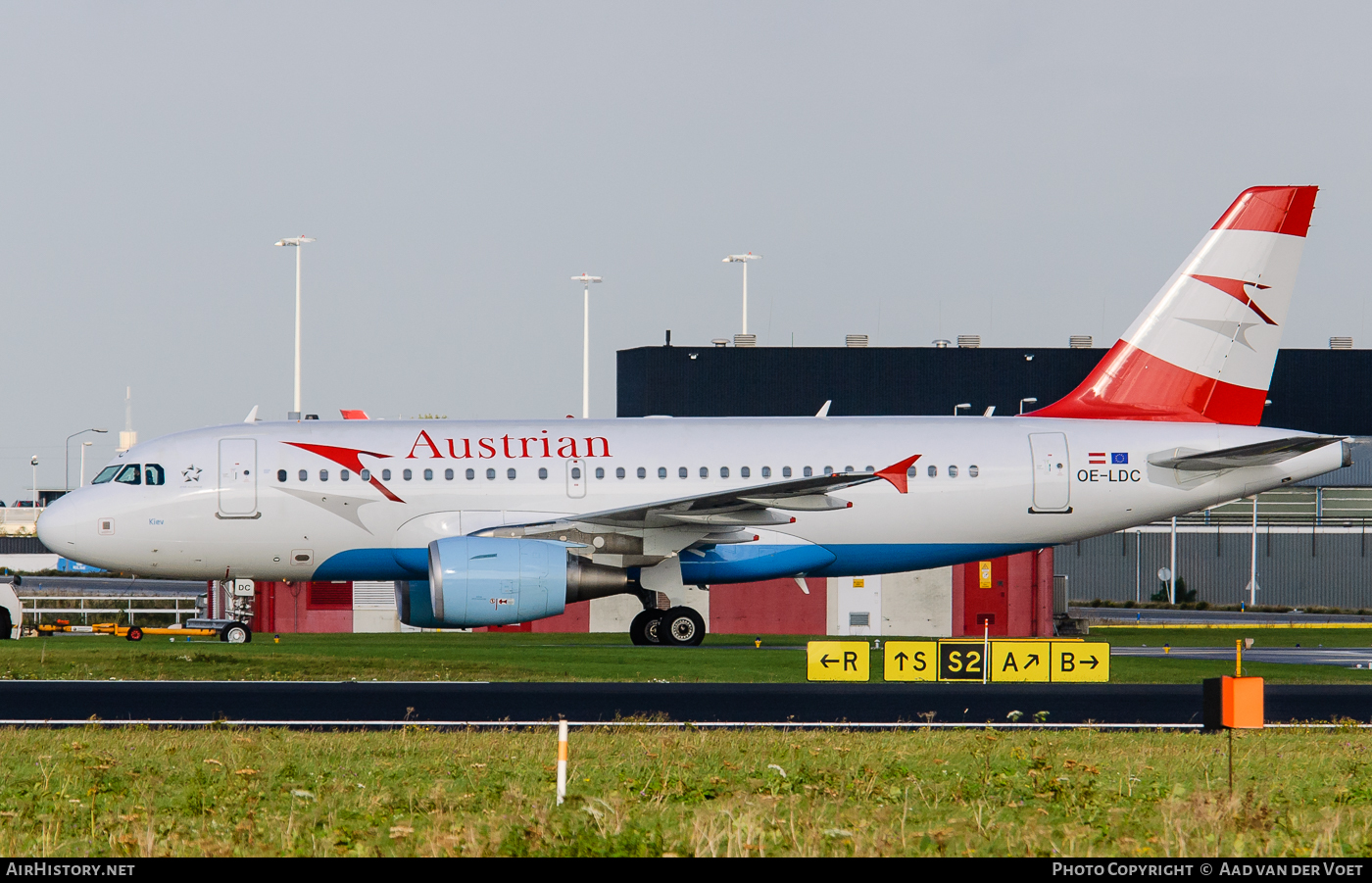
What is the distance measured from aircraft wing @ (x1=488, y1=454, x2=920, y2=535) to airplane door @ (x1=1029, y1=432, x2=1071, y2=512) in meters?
2.96

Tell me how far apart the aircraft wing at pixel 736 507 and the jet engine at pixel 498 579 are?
1.05 m

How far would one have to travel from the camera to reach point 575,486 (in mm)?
27297

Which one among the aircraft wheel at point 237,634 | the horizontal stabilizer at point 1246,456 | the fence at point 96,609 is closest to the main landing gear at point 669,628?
the horizontal stabilizer at point 1246,456

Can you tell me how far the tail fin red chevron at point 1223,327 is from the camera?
1140 inches

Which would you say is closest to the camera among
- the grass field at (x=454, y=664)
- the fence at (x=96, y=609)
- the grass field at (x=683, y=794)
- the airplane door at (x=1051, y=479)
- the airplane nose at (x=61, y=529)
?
the grass field at (x=683, y=794)

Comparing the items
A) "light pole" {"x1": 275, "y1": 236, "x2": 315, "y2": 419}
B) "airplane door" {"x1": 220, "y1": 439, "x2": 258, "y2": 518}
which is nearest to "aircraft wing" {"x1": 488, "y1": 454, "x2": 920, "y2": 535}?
"airplane door" {"x1": 220, "y1": 439, "x2": 258, "y2": 518}

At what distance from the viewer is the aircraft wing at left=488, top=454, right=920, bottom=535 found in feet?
81.1

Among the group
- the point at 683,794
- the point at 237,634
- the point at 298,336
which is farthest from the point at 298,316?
the point at 683,794

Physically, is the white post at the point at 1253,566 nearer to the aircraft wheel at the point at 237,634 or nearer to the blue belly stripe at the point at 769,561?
the blue belly stripe at the point at 769,561

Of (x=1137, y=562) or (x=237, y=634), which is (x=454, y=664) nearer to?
(x=237, y=634)

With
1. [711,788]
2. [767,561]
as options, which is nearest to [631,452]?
[767,561]

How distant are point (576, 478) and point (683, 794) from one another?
650 inches

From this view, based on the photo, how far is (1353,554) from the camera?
7606 cm

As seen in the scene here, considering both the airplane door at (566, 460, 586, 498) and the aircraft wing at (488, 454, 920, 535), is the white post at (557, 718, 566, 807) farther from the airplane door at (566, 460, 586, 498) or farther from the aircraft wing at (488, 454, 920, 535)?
the airplane door at (566, 460, 586, 498)
